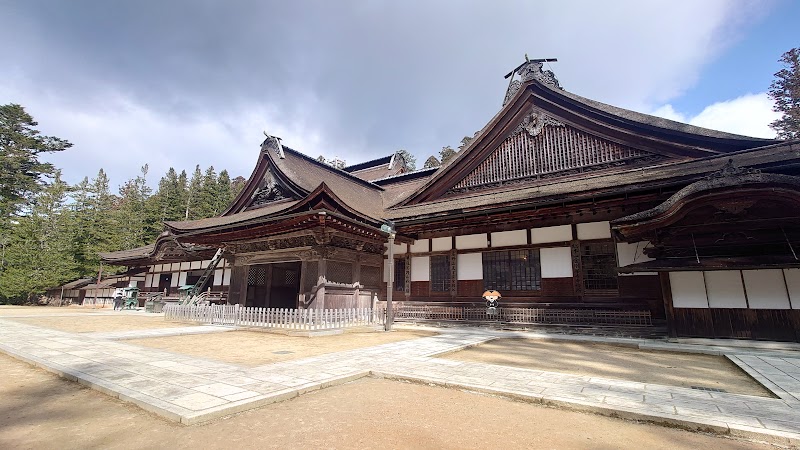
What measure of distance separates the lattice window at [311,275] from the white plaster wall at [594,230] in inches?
378

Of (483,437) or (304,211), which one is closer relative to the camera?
(483,437)

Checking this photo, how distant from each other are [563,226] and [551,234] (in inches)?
18.7

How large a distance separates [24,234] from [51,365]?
34546 millimetres

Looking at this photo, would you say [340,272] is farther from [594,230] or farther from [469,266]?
[594,230]

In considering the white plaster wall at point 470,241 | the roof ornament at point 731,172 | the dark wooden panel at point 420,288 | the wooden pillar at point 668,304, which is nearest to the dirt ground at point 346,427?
the wooden pillar at point 668,304

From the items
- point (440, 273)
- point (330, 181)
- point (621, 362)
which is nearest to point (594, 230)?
point (621, 362)

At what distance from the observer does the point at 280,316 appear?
39.0 feet

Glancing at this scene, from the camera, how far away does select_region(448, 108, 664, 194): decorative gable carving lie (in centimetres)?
1276

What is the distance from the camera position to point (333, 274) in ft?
45.2

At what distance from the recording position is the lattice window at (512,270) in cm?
1236

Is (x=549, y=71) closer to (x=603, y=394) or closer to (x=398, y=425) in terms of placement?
(x=603, y=394)

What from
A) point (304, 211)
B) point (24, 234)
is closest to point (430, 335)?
point (304, 211)

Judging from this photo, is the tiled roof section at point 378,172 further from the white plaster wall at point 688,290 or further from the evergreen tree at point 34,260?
the evergreen tree at point 34,260

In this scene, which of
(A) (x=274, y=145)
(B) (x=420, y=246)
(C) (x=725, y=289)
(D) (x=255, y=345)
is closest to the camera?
(D) (x=255, y=345)
